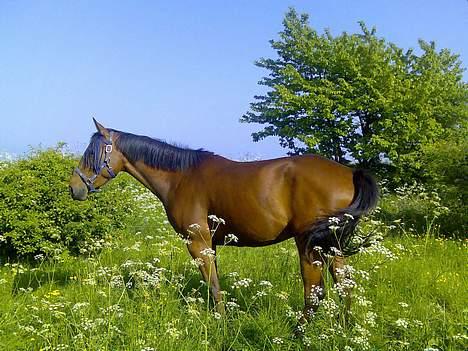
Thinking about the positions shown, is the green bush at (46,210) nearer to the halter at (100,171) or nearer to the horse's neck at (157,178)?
the halter at (100,171)

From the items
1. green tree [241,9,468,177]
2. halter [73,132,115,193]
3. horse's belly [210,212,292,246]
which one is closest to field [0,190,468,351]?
horse's belly [210,212,292,246]

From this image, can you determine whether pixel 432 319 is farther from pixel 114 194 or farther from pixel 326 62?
pixel 326 62

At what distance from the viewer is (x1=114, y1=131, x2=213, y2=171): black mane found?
499cm

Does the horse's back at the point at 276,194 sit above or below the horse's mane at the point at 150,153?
below

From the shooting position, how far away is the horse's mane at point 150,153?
4992 millimetres

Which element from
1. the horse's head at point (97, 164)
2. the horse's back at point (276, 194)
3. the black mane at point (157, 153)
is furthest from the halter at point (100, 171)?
the horse's back at point (276, 194)

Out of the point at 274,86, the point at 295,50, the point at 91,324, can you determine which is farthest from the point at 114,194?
the point at 295,50

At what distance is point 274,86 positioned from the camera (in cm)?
1538

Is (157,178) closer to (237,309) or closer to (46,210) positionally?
(237,309)

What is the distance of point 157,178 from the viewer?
5.03 metres

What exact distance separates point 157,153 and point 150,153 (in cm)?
8

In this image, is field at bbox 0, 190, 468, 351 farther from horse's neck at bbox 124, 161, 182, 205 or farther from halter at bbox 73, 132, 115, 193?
halter at bbox 73, 132, 115, 193

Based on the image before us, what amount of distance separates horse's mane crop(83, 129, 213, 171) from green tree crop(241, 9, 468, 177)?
9512mm

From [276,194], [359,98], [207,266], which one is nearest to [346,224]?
[276,194]
